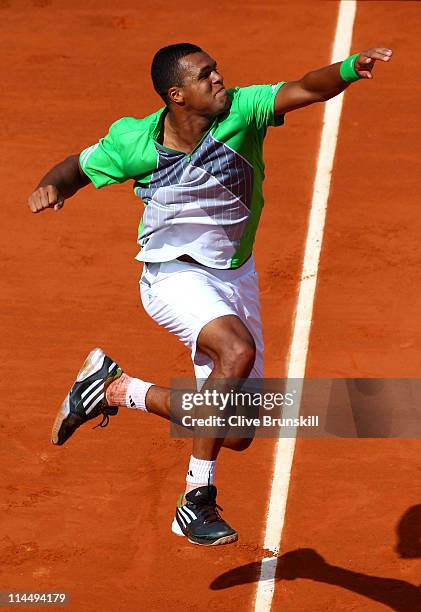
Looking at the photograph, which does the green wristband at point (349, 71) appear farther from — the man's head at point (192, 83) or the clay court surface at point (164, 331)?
the clay court surface at point (164, 331)

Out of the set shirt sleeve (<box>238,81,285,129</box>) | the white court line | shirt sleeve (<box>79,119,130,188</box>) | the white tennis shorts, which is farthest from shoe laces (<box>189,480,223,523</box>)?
shirt sleeve (<box>238,81,285,129</box>)

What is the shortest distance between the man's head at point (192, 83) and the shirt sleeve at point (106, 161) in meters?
0.54

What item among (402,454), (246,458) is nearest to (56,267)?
(246,458)

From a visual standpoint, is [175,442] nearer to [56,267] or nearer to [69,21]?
[56,267]

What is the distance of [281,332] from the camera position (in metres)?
14.2

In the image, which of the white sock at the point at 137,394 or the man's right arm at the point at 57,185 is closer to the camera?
the man's right arm at the point at 57,185

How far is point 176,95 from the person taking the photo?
32.6ft

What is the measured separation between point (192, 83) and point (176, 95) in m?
0.14

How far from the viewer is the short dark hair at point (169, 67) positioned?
992cm

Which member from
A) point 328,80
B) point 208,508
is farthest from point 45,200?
point 208,508

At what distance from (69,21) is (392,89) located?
4.94 m

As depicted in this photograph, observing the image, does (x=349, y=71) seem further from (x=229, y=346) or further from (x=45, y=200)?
(x=45, y=200)

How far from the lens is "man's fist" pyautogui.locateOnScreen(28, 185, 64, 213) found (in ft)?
32.5

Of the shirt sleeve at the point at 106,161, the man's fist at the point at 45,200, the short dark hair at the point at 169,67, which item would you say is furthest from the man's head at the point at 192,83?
the man's fist at the point at 45,200
